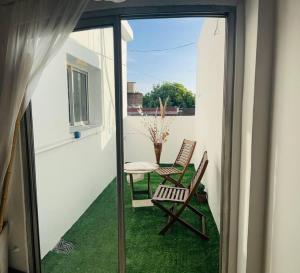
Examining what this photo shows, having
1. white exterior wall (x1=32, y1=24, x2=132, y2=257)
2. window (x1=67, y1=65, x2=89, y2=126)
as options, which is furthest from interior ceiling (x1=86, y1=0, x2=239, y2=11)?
window (x1=67, y1=65, x2=89, y2=126)

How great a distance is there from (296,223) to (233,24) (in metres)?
1.23

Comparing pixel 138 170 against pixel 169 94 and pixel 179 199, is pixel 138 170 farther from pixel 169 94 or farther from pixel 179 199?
pixel 169 94

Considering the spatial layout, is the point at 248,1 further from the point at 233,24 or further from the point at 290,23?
the point at 290,23

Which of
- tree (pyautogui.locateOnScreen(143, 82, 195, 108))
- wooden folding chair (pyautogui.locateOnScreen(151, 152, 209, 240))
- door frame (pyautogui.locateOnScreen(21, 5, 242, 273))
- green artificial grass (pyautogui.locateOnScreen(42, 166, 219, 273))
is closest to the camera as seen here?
door frame (pyautogui.locateOnScreen(21, 5, 242, 273))

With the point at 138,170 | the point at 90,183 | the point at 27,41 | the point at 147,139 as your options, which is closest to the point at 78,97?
the point at 90,183

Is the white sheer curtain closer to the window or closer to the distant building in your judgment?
the window

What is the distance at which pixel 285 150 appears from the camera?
1.17 m

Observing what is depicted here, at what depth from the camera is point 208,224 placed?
2.71m

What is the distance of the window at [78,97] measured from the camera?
272 centimetres

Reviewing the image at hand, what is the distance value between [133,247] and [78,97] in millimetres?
1750

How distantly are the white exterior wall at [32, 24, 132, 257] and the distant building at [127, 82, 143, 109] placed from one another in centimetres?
189

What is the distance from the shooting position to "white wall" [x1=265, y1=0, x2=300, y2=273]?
3.46 ft

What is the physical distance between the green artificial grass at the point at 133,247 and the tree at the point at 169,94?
93.8 inches

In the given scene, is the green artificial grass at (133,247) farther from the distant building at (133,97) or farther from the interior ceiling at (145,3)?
the distant building at (133,97)
